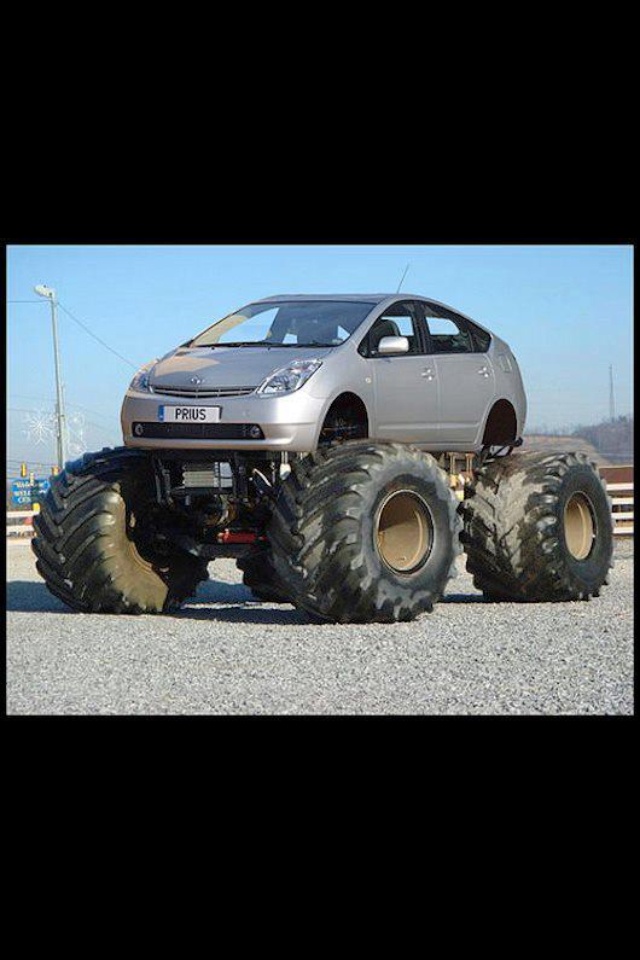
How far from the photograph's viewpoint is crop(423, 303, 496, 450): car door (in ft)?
43.7

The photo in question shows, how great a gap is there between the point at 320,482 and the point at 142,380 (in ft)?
6.46

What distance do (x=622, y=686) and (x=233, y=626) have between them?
4.08 m

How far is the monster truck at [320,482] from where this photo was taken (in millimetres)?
11445

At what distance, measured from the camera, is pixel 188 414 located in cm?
Result: 1168

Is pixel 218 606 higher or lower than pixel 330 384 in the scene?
lower

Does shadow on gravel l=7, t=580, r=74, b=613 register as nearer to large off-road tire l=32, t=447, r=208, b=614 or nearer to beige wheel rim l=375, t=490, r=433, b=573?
large off-road tire l=32, t=447, r=208, b=614

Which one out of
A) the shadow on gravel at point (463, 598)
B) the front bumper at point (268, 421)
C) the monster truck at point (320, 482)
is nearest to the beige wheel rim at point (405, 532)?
the monster truck at point (320, 482)

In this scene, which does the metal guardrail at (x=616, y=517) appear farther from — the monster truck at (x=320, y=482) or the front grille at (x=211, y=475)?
the front grille at (x=211, y=475)

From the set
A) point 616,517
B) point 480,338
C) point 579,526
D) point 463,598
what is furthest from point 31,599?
point 616,517

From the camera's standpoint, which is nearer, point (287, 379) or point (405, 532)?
point (287, 379)

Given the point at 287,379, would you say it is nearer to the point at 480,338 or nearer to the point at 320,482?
the point at 320,482

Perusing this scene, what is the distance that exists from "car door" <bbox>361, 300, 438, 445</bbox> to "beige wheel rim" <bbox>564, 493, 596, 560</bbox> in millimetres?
2063

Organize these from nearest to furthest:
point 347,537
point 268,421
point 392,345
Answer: point 347,537, point 268,421, point 392,345

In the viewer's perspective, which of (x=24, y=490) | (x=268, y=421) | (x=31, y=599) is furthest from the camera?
(x=24, y=490)
